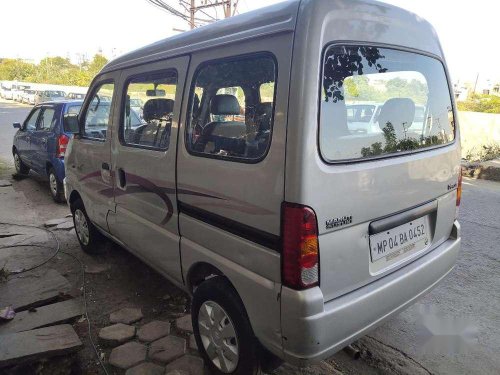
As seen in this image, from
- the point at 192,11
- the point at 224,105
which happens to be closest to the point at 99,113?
the point at 224,105

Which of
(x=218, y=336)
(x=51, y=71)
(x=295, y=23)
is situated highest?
(x=51, y=71)

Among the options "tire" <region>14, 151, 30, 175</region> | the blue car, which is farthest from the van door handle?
"tire" <region>14, 151, 30, 175</region>

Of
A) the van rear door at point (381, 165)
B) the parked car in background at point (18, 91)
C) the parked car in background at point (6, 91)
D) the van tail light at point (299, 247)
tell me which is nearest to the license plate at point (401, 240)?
the van rear door at point (381, 165)

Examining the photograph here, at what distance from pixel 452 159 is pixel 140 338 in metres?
2.50

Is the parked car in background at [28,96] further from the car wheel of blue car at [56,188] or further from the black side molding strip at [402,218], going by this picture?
the black side molding strip at [402,218]

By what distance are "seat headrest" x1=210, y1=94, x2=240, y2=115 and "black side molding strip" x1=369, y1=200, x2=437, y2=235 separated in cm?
100

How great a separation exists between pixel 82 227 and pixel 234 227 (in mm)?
2851

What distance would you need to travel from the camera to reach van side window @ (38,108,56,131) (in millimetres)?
6352

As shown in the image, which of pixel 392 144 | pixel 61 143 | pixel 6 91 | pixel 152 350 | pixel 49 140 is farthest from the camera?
pixel 6 91

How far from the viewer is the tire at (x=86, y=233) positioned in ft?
13.4

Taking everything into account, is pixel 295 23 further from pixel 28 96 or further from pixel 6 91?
pixel 6 91

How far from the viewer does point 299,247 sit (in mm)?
1735

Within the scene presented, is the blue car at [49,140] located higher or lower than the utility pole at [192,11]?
lower

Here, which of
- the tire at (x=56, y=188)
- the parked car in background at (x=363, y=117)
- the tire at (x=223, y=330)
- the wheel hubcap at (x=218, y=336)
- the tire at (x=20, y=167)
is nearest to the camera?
the parked car in background at (x=363, y=117)
